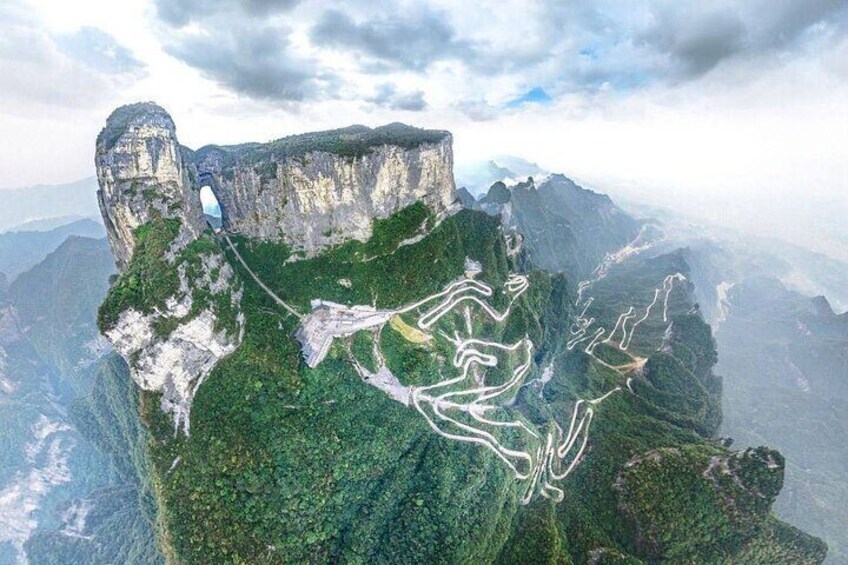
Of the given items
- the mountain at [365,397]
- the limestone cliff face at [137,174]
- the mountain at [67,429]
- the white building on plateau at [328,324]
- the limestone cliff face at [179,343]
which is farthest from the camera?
the mountain at [67,429]

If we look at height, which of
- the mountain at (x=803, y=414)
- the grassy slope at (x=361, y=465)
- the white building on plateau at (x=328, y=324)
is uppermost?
the white building on plateau at (x=328, y=324)

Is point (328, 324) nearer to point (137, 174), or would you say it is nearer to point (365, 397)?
point (365, 397)

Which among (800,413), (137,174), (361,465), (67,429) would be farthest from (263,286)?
(800,413)

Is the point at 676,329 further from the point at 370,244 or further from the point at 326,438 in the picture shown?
the point at 326,438

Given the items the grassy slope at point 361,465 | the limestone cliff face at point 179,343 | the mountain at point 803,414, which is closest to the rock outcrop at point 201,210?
the limestone cliff face at point 179,343

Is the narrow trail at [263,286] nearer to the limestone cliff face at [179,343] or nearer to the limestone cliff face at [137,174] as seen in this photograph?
the limestone cliff face at [179,343]
